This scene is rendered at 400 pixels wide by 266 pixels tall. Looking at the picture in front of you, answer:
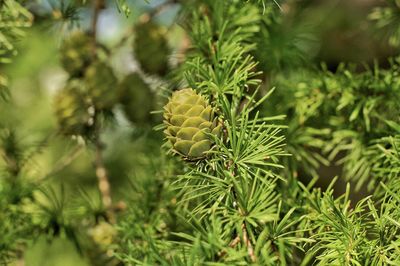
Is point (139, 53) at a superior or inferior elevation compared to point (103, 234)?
superior

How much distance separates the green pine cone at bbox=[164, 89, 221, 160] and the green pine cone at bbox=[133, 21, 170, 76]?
0.94 feet

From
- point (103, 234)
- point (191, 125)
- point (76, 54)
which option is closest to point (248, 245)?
point (191, 125)

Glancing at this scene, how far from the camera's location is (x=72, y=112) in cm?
65

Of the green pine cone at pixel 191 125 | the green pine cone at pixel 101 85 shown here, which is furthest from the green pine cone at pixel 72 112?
the green pine cone at pixel 191 125

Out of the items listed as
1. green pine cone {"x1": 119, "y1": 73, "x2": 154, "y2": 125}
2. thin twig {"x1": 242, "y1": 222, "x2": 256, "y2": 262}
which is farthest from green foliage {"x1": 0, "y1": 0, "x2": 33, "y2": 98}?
thin twig {"x1": 242, "y1": 222, "x2": 256, "y2": 262}

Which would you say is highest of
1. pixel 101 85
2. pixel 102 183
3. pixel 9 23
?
pixel 9 23

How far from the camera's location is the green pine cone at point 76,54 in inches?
26.7

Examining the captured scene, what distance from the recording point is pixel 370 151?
0.54m

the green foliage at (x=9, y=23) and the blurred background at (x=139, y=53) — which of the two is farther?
the blurred background at (x=139, y=53)

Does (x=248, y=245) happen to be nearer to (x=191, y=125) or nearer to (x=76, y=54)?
(x=191, y=125)

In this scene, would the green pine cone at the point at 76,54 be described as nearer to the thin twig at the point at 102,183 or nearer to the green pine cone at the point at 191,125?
the thin twig at the point at 102,183

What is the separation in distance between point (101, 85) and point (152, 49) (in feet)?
0.24

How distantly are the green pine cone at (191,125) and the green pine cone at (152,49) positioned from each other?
0.29 metres

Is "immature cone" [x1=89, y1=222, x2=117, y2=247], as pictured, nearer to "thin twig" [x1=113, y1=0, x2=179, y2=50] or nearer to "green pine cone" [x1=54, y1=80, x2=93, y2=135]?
"green pine cone" [x1=54, y1=80, x2=93, y2=135]
